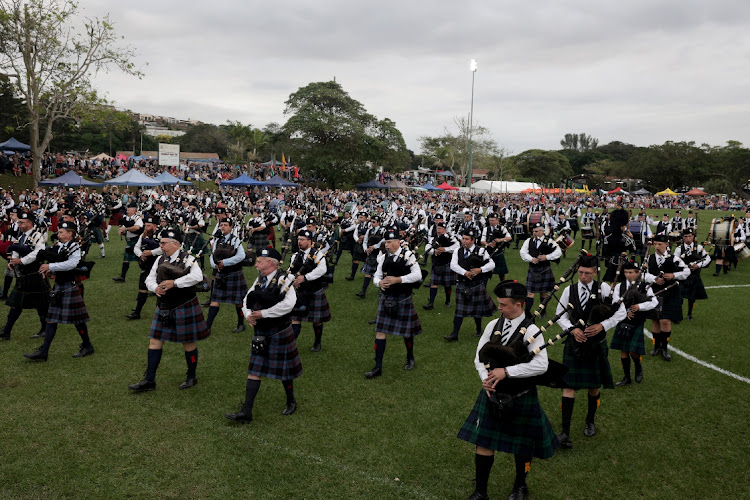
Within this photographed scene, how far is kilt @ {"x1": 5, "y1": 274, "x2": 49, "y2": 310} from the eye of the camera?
7508mm

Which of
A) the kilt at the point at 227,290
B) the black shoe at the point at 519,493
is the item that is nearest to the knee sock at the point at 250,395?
the black shoe at the point at 519,493

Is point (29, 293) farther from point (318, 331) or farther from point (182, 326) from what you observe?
point (318, 331)

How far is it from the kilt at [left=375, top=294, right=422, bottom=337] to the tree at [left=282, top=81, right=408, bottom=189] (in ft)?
139

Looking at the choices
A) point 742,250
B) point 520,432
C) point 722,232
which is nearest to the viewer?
point 520,432

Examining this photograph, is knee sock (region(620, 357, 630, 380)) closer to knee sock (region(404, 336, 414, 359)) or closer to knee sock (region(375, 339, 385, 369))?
knee sock (region(404, 336, 414, 359))

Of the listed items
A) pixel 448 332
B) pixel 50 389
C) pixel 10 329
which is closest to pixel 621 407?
pixel 448 332

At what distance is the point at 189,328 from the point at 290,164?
5035 centimetres

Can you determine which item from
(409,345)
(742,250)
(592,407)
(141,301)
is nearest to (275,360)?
(409,345)

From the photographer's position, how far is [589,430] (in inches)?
213

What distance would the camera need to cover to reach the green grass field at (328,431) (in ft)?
14.6

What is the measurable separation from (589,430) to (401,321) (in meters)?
2.72

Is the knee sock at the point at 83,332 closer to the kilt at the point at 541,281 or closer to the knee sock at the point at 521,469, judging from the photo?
the knee sock at the point at 521,469

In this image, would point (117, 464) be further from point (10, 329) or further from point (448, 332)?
point (448, 332)

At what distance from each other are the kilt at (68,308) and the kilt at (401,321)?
4342 millimetres
